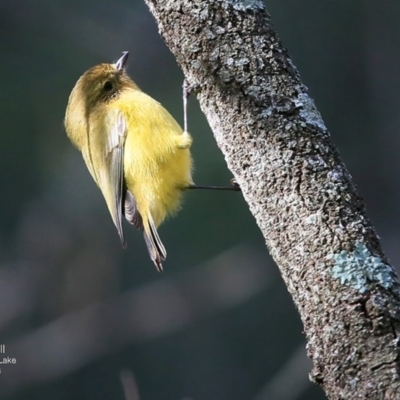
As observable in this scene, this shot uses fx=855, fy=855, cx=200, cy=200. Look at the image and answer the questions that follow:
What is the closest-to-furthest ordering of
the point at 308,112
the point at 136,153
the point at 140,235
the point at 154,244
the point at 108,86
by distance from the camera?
1. the point at 308,112
2. the point at 154,244
3. the point at 136,153
4. the point at 108,86
5. the point at 140,235

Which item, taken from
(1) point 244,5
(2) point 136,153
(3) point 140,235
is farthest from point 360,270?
(3) point 140,235

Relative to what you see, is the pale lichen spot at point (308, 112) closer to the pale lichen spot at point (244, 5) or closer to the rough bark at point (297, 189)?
the rough bark at point (297, 189)

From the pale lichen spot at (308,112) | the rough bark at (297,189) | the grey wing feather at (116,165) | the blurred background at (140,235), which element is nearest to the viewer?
the rough bark at (297,189)

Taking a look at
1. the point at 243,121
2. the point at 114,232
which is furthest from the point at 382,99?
the point at 243,121

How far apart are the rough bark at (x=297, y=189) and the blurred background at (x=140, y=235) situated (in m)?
4.85

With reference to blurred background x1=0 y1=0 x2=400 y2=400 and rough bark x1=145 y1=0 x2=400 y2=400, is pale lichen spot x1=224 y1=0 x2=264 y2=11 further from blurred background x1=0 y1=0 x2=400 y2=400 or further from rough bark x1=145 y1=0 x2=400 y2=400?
blurred background x1=0 y1=0 x2=400 y2=400

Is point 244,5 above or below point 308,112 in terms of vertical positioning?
above

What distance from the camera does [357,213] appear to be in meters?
2.02

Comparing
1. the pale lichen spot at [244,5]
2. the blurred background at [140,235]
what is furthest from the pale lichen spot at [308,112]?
the blurred background at [140,235]

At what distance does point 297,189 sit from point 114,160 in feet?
7.07

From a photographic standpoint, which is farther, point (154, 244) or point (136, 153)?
point (136, 153)

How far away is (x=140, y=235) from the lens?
7.66 metres

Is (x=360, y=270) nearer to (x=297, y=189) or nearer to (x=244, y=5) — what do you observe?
(x=297, y=189)

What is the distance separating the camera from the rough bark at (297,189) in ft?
6.18
